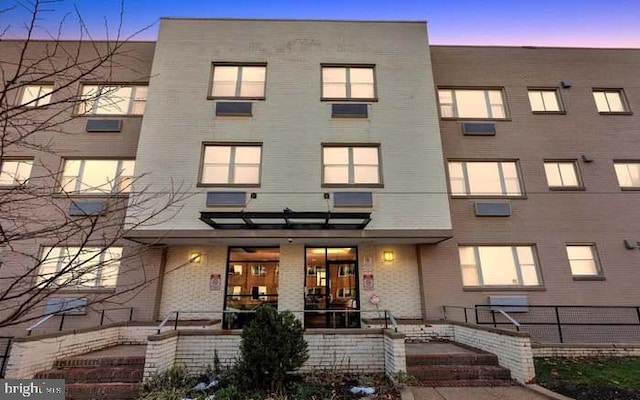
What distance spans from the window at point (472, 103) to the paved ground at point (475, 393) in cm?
950

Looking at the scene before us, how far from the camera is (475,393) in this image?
6641 millimetres

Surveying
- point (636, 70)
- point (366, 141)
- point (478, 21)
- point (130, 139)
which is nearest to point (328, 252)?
point (366, 141)

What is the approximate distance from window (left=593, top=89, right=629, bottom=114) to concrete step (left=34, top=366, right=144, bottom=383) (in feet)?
58.6

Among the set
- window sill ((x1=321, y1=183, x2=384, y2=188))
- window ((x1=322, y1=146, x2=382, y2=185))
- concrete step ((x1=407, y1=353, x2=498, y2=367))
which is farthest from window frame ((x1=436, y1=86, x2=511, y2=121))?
concrete step ((x1=407, y1=353, x2=498, y2=367))

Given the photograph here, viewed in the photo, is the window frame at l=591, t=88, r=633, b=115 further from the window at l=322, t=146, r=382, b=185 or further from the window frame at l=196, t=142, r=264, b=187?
the window frame at l=196, t=142, r=264, b=187

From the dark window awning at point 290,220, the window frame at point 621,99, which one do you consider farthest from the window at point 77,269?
the window frame at point 621,99

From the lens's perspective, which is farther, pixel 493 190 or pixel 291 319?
pixel 493 190

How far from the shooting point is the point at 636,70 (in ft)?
45.6

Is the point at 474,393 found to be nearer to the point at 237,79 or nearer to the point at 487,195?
the point at 487,195

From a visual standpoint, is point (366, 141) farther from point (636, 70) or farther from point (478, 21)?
point (636, 70)

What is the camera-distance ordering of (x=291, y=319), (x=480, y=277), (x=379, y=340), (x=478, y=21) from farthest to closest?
1. (x=478, y=21)
2. (x=480, y=277)
3. (x=379, y=340)
4. (x=291, y=319)

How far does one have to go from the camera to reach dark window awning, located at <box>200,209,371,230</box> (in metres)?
9.64

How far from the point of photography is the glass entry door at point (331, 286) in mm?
11164

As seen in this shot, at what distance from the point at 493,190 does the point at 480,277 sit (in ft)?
10.5
